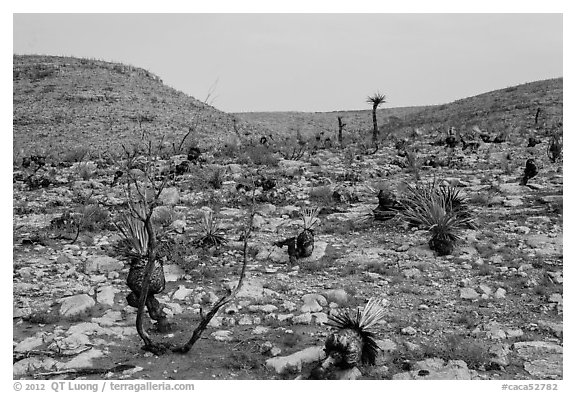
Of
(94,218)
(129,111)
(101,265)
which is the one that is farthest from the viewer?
(129,111)

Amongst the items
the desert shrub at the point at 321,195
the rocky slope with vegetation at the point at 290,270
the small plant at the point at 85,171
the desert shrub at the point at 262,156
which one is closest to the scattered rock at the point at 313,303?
the rocky slope with vegetation at the point at 290,270

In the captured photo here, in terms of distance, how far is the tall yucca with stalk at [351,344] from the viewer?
14.9 feet

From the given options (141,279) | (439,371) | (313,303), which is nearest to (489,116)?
(313,303)

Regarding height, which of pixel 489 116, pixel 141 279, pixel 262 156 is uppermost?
pixel 489 116

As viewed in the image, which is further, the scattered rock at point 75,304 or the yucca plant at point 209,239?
the yucca plant at point 209,239

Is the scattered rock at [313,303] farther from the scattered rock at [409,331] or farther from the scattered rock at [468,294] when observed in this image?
the scattered rock at [468,294]

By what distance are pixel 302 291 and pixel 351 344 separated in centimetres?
205

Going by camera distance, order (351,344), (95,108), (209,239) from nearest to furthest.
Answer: (351,344) → (209,239) → (95,108)

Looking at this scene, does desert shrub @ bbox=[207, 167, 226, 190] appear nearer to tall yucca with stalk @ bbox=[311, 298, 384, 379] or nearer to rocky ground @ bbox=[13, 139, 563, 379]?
rocky ground @ bbox=[13, 139, 563, 379]

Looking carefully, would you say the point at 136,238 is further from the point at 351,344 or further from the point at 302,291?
the point at 351,344

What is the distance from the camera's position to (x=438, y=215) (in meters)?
7.91

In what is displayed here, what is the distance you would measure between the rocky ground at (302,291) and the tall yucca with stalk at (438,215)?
19 centimetres

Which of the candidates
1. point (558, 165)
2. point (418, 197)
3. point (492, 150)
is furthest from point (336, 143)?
point (418, 197)
